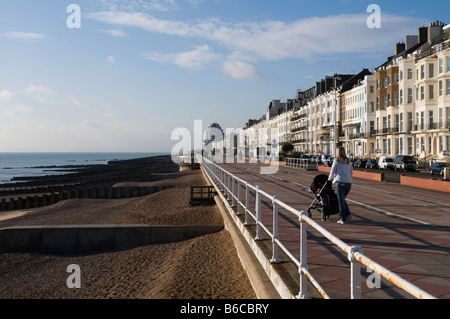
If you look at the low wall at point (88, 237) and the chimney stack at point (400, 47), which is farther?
the chimney stack at point (400, 47)

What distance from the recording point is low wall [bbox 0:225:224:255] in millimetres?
14211

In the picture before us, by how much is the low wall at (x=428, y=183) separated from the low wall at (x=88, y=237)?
13.0 m

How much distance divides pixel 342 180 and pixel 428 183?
15.8m

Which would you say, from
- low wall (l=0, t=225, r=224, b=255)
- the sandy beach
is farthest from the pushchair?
low wall (l=0, t=225, r=224, b=255)

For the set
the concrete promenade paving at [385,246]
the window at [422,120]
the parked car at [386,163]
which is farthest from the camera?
the window at [422,120]

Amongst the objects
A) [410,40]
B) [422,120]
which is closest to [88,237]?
[422,120]

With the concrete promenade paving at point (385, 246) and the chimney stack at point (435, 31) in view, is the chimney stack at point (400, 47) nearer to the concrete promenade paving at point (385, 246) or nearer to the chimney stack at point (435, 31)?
the chimney stack at point (435, 31)

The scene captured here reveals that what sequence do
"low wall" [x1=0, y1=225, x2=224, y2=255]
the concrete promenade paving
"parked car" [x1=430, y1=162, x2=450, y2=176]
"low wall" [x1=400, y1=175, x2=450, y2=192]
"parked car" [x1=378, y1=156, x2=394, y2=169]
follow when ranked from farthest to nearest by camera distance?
"parked car" [x1=378, y1=156, x2=394, y2=169], "parked car" [x1=430, y1=162, x2=450, y2=176], "low wall" [x1=400, y1=175, x2=450, y2=192], "low wall" [x1=0, y1=225, x2=224, y2=255], the concrete promenade paving

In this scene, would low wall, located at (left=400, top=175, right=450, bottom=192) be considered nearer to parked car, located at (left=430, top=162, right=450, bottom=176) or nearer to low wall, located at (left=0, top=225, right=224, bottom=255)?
low wall, located at (left=0, top=225, right=224, bottom=255)

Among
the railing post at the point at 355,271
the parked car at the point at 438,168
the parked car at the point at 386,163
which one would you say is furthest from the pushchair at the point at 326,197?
the parked car at the point at 386,163

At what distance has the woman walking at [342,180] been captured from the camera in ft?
30.9

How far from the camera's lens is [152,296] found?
846cm

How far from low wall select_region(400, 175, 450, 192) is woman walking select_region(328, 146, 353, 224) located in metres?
14.0
